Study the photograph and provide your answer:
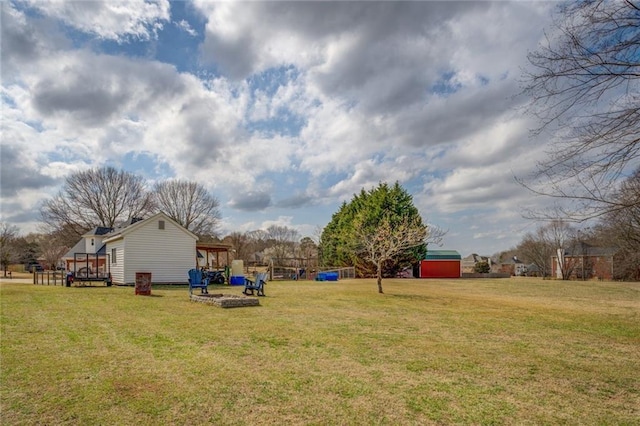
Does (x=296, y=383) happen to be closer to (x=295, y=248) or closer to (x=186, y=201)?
(x=186, y=201)

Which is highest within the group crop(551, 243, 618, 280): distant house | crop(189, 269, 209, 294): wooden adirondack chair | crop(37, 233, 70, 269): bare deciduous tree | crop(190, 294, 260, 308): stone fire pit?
crop(37, 233, 70, 269): bare deciduous tree

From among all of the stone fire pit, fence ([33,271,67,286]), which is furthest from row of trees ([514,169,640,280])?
fence ([33,271,67,286])

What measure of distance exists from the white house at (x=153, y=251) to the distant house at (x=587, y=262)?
4413 centimetres

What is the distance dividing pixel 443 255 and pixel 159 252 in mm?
30331

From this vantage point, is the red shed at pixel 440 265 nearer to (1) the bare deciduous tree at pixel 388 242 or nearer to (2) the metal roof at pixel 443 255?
(2) the metal roof at pixel 443 255

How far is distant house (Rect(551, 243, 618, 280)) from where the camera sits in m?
45.5

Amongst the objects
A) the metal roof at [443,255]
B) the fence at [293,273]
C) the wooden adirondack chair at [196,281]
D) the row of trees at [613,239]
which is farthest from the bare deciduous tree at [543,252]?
the wooden adirondack chair at [196,281]

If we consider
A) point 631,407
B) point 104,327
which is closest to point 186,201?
point 104,327

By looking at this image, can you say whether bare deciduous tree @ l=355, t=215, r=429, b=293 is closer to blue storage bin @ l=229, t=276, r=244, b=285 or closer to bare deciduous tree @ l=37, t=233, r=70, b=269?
blue storage bin @ l=229, t=276, r=244, b=285

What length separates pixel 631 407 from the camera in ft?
14.9

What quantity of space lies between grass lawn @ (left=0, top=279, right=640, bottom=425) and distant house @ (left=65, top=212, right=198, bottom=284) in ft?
42.5

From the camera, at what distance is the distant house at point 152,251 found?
75.2 feet

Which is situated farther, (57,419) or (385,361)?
(385,361)

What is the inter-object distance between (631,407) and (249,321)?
746 centimetres
